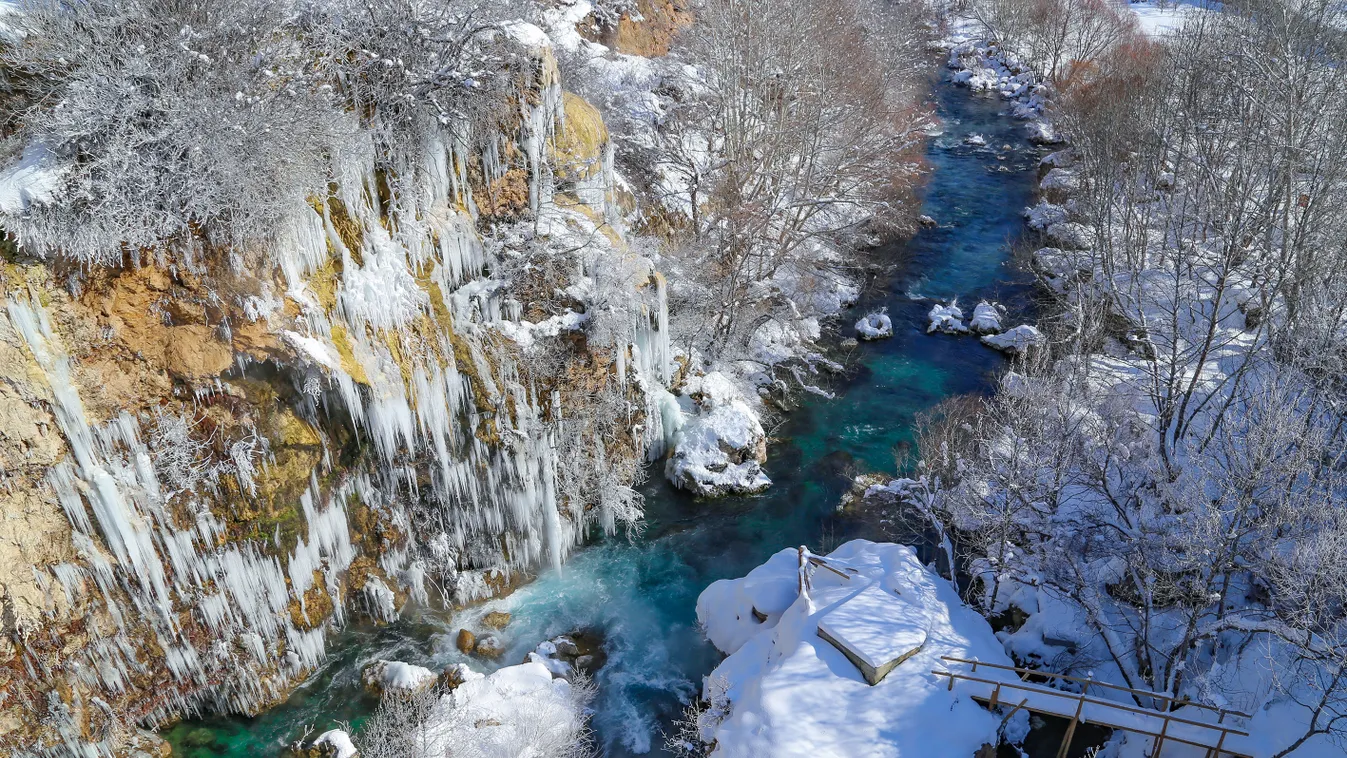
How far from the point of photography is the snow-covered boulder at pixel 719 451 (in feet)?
65.6

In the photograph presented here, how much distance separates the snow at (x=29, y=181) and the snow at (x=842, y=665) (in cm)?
1327

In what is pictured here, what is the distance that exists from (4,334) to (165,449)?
9.04ft

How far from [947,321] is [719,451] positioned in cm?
1141

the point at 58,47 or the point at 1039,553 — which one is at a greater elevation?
the point at 58,47

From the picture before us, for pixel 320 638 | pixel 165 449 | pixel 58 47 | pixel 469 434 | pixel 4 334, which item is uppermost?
pixel 58 47

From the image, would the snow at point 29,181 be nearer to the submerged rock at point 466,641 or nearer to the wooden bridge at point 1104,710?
the submerged rock at point 466,641

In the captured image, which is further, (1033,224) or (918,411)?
(1033,224)

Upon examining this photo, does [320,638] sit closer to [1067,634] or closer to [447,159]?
[447,159]

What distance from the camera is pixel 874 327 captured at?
27000 mm

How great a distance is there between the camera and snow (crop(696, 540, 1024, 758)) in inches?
467

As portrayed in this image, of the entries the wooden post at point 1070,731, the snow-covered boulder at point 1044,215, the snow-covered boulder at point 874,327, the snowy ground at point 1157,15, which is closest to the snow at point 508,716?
the wooden post at point 1070,731

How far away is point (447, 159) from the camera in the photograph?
647 inches

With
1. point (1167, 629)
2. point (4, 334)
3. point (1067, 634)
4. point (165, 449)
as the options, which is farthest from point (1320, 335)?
point (4, 334)

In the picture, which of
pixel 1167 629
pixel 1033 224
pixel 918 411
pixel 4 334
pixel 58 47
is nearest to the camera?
pixel 4 334
